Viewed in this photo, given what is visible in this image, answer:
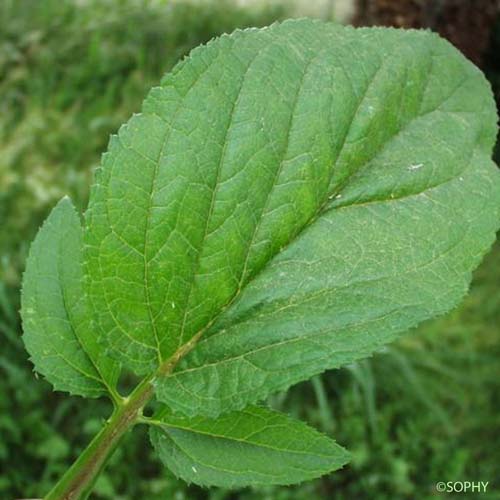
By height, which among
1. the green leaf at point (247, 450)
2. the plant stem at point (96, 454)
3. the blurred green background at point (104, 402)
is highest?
the plant stem at point (96, 454)

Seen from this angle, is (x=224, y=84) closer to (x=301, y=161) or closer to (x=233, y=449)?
(x=301, y=161)

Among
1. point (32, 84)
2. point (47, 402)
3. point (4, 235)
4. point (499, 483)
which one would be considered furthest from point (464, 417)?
point (32, 84)

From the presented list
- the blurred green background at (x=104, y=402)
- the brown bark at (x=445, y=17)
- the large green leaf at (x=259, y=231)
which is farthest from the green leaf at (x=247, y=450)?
the brown bark at (x=445, y=17)

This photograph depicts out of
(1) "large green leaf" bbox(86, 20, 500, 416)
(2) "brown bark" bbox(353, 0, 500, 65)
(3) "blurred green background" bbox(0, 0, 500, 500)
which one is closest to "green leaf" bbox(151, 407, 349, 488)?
(1) "large green leaf" bbox(86, 20, 500, 416)

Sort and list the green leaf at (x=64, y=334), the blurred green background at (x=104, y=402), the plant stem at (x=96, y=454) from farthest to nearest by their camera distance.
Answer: the blurred green background at (x=104, y=402) → the green leaf at (x=64, y=334) → the plant stem at (x=96, y=454)

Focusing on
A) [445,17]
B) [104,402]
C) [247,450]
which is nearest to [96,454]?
[247,450]

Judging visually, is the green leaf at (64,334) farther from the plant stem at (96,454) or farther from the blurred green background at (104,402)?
the blurred green background at (104,402)

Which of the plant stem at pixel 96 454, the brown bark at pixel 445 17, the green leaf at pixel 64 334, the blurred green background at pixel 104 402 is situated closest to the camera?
the plant stem at pixel 96 454

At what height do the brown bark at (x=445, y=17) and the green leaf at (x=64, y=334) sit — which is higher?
the green leaf at (x=64, y=334)
